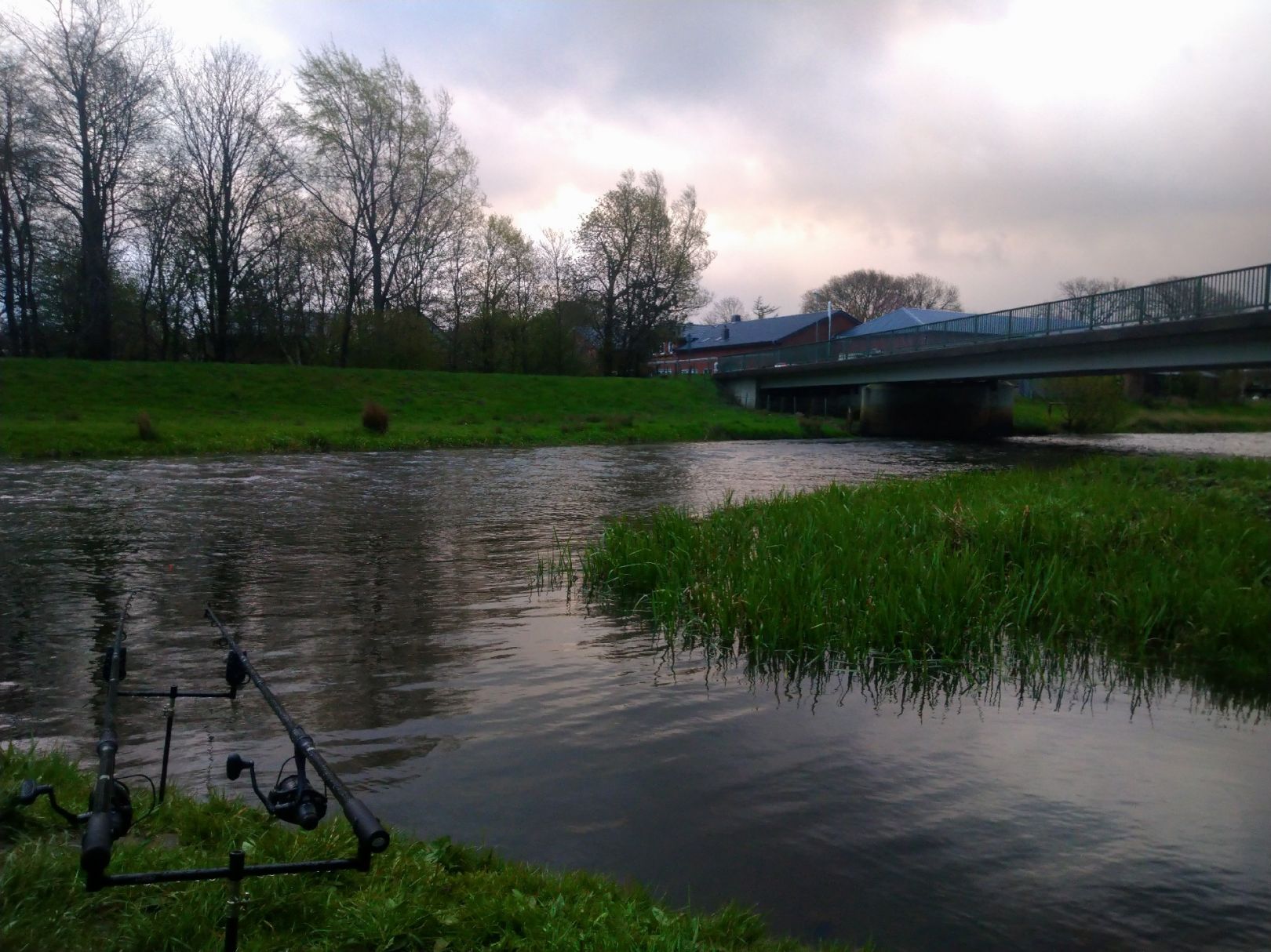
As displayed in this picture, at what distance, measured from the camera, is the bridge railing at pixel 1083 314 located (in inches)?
989

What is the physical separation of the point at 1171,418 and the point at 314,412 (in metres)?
43.9

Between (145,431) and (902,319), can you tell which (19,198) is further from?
(902,319)

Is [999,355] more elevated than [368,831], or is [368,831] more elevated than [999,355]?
[999,355]

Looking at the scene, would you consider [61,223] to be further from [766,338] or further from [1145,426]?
[766,338]

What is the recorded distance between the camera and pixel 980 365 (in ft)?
131

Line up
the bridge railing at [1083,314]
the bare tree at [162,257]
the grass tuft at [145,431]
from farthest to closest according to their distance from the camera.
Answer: the bare tree at [162,257] → the grass tuft at [145,431] → the bridge railing at [1083,314]

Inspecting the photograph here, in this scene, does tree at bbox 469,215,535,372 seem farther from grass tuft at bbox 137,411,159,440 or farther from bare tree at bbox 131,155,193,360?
grass tuft at bbox 137,411,159,440

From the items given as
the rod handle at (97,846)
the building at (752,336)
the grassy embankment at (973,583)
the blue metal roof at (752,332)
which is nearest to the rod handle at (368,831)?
the rod handle at (97,846)

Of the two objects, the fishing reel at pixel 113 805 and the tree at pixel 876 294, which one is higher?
the tree at pixel 876 294

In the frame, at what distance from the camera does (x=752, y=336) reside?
10969 cm

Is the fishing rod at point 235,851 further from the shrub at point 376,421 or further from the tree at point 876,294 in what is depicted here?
the tree at point 876,294

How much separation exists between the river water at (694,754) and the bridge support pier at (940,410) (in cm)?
4163

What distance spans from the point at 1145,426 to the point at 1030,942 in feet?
181

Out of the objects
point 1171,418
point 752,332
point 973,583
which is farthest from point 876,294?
point 973,583
